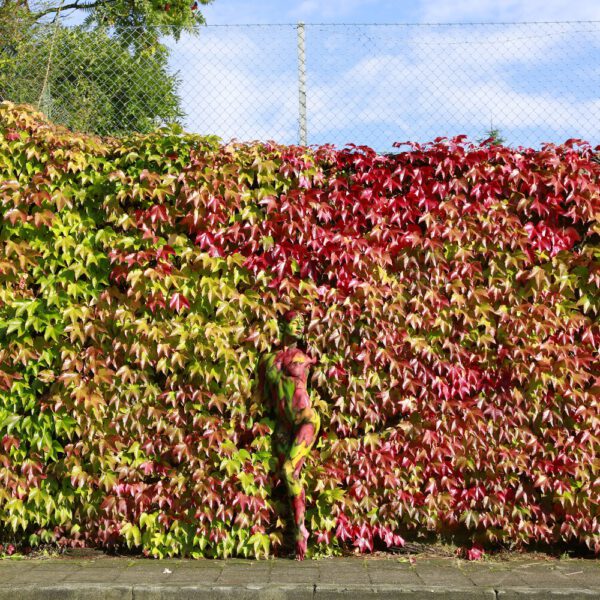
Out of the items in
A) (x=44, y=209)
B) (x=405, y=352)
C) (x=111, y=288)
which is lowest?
(x=405, y=352)

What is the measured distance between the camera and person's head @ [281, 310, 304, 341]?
Result: 5090 mm

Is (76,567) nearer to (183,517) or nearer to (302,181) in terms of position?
(183,517)

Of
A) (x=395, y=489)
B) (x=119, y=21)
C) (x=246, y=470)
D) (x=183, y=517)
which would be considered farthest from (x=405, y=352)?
(x=119, y=21)

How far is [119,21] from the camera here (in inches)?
763

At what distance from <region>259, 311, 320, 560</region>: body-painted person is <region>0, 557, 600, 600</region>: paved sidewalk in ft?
1.51

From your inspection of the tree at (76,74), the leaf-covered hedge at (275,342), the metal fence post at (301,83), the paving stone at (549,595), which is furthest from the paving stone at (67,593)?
the tree at (76,74)

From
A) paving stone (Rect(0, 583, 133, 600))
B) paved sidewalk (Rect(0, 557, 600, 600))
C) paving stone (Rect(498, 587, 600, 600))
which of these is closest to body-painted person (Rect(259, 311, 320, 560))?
paved sidewalk (Rect(0, 557, 600, 600))

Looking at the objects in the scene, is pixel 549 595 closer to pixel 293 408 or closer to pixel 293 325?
pixel 293 408

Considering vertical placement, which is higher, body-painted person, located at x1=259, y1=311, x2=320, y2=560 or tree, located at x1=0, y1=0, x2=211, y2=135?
tree, located at x1=0, y1=0, x2=211, y2=135

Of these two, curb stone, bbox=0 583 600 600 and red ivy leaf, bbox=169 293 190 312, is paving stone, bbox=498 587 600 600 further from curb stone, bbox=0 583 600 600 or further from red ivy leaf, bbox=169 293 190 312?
red ivy leaf, bbox=169 293 190 312

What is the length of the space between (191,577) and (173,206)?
8.32 feet

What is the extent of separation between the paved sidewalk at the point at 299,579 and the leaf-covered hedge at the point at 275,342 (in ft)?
0.68

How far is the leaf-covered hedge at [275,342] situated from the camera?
514 centimetres

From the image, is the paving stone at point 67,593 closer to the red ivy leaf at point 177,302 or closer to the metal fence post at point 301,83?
the red ivy leaf at point 177,302
